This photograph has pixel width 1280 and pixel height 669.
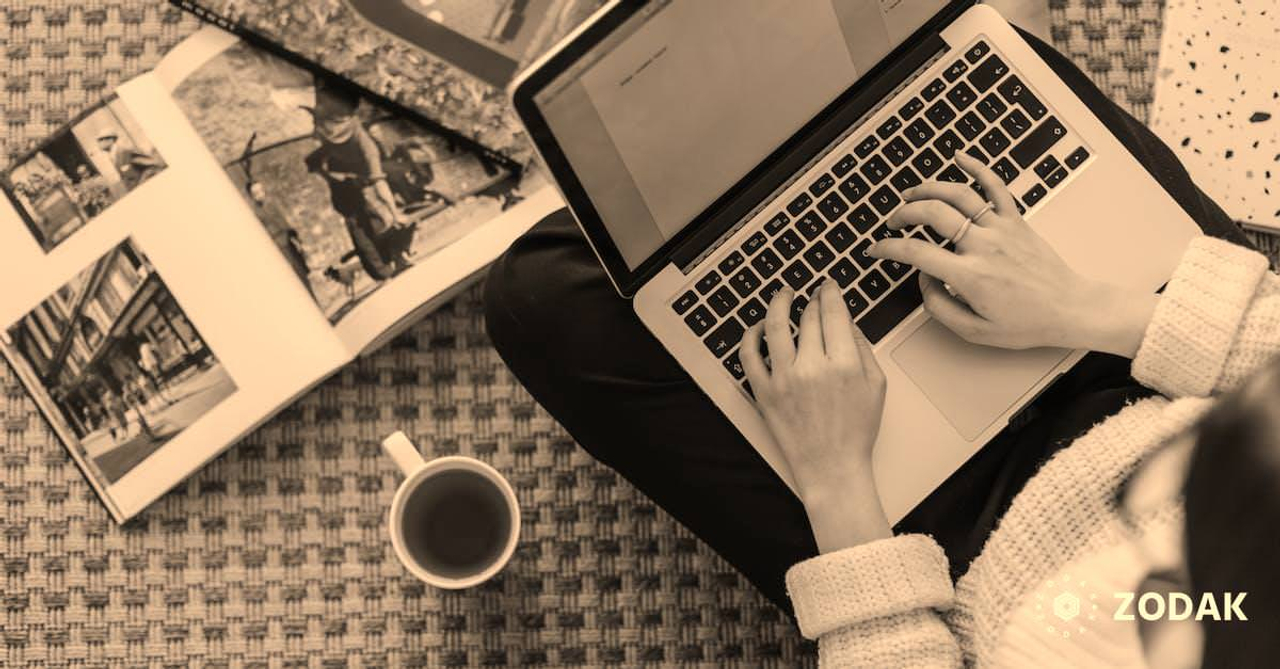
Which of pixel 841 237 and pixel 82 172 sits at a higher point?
pixel 82 172

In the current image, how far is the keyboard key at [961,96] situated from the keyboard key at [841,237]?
0.11 meters

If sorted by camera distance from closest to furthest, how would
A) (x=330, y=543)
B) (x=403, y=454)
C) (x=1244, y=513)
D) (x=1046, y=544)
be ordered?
(x=1244, y=513) → (x=1046, y=544) → (x=403, y=454) → (x=330, y=543)

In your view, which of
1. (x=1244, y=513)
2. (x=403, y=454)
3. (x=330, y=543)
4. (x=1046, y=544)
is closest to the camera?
(x=1244, y=513)

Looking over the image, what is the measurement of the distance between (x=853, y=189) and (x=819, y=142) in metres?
0.04

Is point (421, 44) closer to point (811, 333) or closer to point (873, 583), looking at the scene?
point (811, 333)

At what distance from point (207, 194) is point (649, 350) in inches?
14.7

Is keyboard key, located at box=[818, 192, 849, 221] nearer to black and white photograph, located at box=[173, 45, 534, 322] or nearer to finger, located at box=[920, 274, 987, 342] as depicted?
finger, located at box=[920, 274, 987, 342]

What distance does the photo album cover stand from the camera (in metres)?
0.83

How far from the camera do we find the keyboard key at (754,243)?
0.69 meters

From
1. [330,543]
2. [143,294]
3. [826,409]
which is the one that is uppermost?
[143,294]

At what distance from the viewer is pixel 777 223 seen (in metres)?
0.69

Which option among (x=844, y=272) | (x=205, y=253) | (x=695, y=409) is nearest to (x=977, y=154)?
(x=844, y=272)

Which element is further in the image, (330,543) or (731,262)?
(330,543)

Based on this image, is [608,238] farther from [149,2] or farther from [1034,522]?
[149,2]
